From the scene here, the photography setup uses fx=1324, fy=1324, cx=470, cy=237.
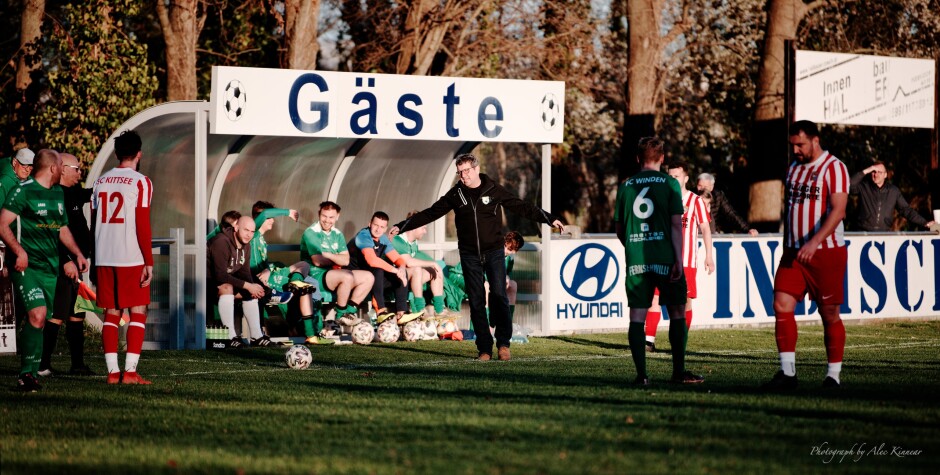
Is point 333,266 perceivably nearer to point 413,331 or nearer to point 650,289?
point 413,331

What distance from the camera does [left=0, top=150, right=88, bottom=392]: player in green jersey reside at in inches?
400

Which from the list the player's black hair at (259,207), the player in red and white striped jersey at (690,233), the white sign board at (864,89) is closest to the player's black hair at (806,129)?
the player in red and white striped jersey at (690,233)

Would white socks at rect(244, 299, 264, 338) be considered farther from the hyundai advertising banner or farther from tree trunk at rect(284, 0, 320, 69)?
tree trunk at rect(284, 0, 320, 69)

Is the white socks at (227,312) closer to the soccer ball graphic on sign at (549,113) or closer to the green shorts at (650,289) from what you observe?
the soccer ball graphic on sign at (549,113)

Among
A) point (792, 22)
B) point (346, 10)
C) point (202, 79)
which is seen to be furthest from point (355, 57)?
point (792, 22)

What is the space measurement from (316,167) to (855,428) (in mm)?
10891

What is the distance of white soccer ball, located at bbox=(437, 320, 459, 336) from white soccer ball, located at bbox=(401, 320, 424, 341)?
0.72 feet

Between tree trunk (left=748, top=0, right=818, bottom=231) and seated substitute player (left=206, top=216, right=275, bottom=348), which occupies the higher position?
tree trunk (left=748, top=0, right=818, bottom=231)

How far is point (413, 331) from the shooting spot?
15492 millimetres

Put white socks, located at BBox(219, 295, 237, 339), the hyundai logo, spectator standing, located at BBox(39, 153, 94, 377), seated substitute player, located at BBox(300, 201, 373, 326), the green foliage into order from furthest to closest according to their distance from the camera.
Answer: the green foliage
the hyundai logo
seated substitute player, located at BBox(300, 201, 373, 326)
white socks, located at BBox(219, 295, 237, 339)
spectator standing, located at BBox(39, 153, 94, 377)

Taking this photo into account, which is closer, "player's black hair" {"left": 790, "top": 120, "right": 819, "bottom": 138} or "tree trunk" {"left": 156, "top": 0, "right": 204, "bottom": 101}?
"player's black hair" {"left": 790, "top": 120, "right": 819, "bottom": 138}

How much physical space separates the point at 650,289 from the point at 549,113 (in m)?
6.40

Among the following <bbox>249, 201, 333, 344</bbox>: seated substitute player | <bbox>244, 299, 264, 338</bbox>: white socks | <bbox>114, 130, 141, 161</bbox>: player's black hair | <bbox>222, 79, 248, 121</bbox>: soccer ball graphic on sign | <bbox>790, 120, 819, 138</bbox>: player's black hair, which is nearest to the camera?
<bbox>790, 120, 819, 138</bbox>: player's black hair

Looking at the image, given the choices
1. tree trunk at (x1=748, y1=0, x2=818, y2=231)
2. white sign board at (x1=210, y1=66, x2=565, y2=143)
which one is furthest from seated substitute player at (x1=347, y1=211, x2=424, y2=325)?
tree trunk at (x1=748, y1=0, x2=818, y2=231)
